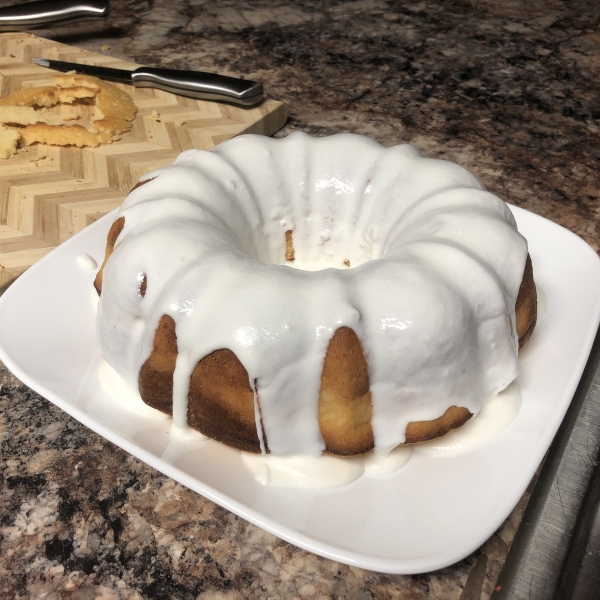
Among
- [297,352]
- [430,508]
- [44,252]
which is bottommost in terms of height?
[44,252]

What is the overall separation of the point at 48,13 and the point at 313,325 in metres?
1.91

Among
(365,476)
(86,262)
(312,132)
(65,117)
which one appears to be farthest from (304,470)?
(65,117)

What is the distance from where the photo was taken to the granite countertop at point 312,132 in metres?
0.84

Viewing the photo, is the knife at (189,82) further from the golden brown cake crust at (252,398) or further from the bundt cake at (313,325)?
the golden brown cake crust at (252,398)

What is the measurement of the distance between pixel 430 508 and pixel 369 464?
0.35 ft

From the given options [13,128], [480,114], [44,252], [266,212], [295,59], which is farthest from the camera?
[295,59]

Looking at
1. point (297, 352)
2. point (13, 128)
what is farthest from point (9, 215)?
point (297, 352)

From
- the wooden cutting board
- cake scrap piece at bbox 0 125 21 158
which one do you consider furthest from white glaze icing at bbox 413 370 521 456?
cake scrap piece at bbox 0 125 21 158

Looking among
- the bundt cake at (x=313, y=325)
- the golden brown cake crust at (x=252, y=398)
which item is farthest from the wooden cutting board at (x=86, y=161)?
the golden brown cake crust at (x=252, y=398)

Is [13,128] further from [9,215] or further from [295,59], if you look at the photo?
[295,59]

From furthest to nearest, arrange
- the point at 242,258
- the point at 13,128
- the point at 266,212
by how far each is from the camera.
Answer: the point at 13,128
the point at 266,212
the point at 242,258

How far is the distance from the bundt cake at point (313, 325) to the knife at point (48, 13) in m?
1.52

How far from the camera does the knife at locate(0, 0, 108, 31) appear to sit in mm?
2154

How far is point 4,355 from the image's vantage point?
0.92 m
